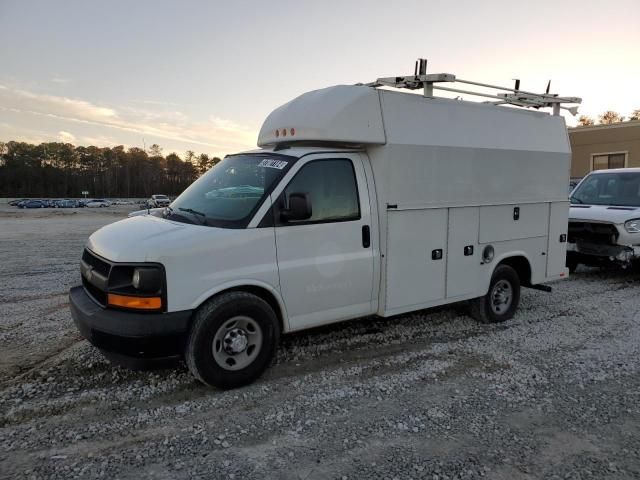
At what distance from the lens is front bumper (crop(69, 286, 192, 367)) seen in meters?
3.77

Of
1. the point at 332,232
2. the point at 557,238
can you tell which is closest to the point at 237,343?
the point at 332,232

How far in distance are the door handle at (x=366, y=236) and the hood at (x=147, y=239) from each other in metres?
1.43

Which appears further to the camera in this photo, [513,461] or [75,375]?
[75,375]

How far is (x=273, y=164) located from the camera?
4.66m

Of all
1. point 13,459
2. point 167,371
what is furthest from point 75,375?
point 13,459

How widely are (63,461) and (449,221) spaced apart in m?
4.35

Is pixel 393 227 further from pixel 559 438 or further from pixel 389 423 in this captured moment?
pixel 559 438

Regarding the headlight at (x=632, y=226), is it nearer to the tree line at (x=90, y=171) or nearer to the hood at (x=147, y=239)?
the hood at (x=147, y=239)

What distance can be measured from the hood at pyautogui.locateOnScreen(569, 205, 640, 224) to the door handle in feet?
19.2

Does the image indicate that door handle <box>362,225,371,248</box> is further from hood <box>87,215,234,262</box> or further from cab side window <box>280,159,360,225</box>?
hood <box>87,215,234,262</box>

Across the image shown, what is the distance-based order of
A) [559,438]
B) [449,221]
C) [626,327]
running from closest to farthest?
1. [559,438]
2. [449,221]
3. [626,327]

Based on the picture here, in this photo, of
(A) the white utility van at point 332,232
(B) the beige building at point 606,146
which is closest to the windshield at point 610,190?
→ (A) the white utility van at point 332,232

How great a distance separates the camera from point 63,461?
3.17 m

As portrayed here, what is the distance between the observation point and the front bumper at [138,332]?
3.77m
